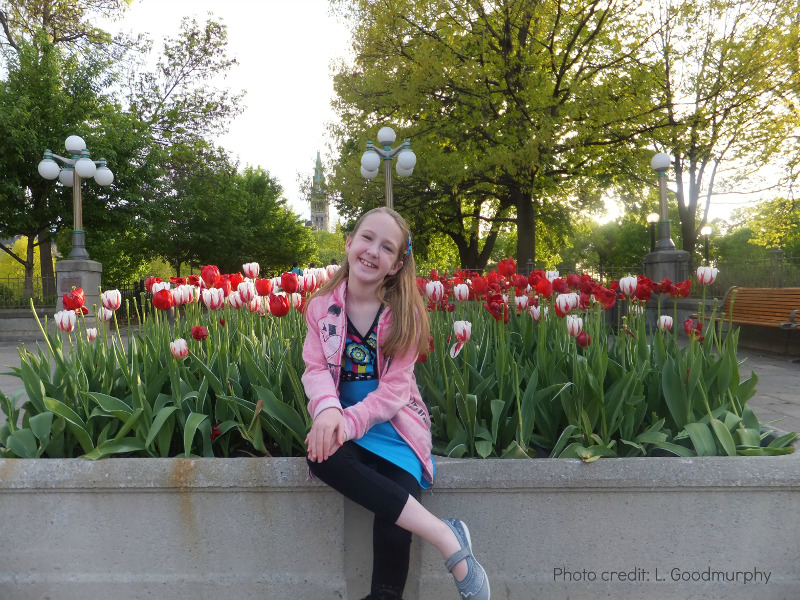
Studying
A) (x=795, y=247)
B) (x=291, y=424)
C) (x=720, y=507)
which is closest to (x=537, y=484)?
(x=720, y=507)

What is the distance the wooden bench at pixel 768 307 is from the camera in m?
7.21

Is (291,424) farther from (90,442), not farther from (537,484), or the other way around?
(537,484)

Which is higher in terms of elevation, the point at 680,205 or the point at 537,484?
the point at 680,205

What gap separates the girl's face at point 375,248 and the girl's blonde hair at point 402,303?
1.4 inches

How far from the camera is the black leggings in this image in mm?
1841

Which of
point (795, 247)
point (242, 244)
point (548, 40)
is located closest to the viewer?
point (548, 40)

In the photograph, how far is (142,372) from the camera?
2.90 meters

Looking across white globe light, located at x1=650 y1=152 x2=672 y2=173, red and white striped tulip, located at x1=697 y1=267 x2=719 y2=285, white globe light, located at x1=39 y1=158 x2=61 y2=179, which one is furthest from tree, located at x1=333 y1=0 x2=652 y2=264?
red and white striped tulip, located at x1=697 y1=267 x2=719 y2=285

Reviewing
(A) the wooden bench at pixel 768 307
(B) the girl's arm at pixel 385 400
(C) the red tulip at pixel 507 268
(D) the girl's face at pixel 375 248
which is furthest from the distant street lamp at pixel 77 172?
(B) the girl's arm at pixel 385 400

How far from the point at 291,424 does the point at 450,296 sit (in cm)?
186

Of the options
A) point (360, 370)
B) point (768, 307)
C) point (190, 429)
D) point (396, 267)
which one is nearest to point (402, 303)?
point (396, 267)

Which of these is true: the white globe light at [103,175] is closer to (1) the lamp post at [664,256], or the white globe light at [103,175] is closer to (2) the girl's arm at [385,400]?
(1) the lamp post at [664,256]

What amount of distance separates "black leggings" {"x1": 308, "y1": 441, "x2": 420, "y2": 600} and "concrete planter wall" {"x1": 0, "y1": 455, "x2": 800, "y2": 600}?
0.49ft

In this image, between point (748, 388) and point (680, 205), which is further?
point (680, 205)
